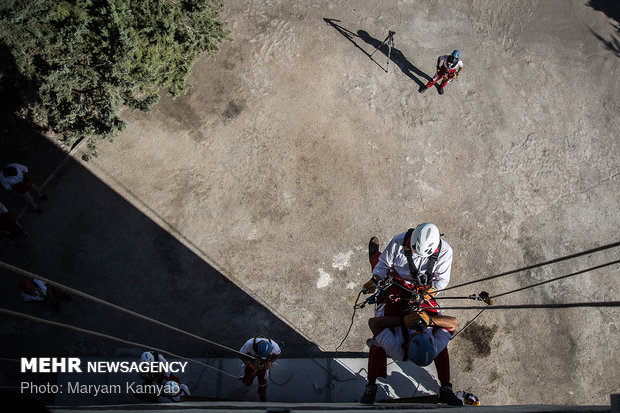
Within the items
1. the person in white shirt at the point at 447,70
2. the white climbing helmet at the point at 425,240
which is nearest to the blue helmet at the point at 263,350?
the white climbing helmet at the point at 425,240

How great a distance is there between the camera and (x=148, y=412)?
404 centimetres

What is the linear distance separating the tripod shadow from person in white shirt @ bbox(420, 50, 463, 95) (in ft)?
1.26

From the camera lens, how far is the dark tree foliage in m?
7.51

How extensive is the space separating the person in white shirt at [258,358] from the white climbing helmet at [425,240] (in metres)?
3.01

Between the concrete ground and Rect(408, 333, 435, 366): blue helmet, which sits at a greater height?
the concrete ground

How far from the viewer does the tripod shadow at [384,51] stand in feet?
35.3

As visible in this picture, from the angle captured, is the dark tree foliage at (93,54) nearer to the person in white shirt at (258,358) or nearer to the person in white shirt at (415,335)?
the person in white shirt at (258,358)

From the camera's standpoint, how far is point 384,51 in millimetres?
10953

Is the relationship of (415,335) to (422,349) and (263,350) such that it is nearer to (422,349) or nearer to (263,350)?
(422,349)

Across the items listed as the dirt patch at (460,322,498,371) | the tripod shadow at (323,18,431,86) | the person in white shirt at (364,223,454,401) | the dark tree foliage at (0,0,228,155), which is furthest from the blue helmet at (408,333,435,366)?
the dark tree foliage at (0,0,228,155)

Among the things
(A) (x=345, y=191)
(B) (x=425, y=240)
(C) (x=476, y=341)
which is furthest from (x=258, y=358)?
(C) (x=476, y=341)

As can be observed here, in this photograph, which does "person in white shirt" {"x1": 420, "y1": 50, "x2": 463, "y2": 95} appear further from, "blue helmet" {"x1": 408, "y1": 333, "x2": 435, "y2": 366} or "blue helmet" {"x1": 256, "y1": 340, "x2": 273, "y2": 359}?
"blue helmet" {"x1": 256, "y1": 340, "x2": 273, "y2": 359}

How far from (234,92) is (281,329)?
6.06m

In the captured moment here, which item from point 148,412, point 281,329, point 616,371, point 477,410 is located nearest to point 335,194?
point 281,329
